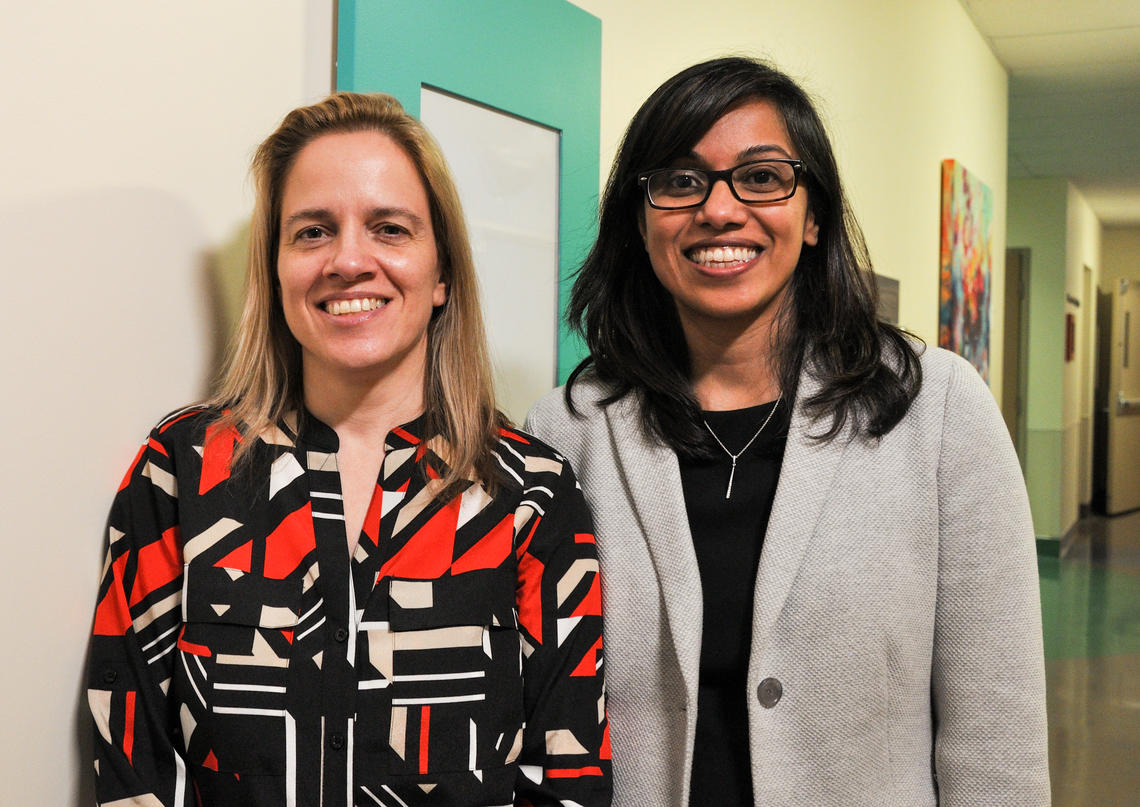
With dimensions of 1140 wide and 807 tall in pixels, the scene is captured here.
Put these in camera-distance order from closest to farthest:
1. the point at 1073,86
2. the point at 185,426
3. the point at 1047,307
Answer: the point at 185,426, the point at 1073,86, the point at 1047,307

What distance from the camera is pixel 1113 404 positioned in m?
13.7

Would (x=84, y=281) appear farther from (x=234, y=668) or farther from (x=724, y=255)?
(x=724, y=255)

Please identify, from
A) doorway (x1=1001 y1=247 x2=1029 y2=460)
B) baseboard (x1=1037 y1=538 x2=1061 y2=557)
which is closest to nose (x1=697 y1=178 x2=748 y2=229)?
Answer: baseboard (x1=1037 y1=538 x2=1061 y2=557)

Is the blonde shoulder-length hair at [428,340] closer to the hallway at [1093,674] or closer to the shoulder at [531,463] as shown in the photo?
the shoulder at [531,463]

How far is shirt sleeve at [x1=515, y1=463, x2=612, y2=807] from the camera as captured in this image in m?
1.53

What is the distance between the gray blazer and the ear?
11.6 inches

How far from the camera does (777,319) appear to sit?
1.77 metres

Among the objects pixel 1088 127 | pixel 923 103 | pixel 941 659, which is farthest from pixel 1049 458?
pixel 941 659

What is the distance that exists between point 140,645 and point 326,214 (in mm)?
646

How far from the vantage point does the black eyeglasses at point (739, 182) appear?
165cm

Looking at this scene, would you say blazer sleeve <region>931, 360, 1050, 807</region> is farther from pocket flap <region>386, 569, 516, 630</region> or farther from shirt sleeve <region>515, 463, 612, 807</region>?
pocket flap <region>386, 569, 516, 630</region>

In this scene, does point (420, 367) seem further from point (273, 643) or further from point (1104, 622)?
point (1104, 622)

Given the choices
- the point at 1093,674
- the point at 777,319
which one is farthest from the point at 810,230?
the point at 1093,674

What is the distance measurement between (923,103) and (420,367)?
14.8 ft
